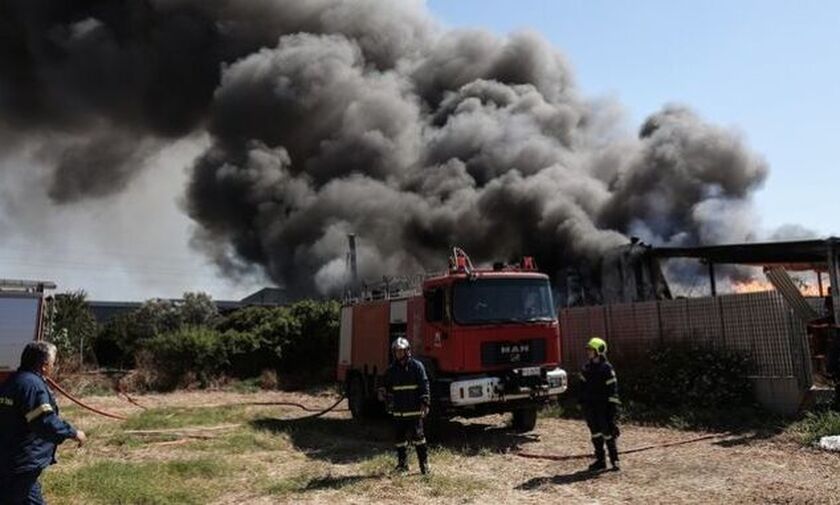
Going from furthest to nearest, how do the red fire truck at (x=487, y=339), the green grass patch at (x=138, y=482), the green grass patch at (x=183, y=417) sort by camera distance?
1. the green grass patch at (x=183, y=417)
2. the red fire truck at (x=487, y=339)
3. the green grass patch at (x=138, y=482)

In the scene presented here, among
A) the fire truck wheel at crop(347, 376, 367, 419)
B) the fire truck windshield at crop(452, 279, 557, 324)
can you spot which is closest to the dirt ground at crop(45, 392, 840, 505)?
the fire truck wheel at crop(347, 376, 367, 419)

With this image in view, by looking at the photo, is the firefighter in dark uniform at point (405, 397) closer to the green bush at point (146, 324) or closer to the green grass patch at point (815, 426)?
the green grass patch at point (815, 426)

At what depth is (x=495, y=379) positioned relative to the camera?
348 inches

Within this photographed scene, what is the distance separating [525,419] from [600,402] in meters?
2.85

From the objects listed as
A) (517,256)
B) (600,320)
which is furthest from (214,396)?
(517,256)

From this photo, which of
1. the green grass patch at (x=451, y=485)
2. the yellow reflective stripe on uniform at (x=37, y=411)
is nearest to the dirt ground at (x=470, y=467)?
the green grass patch at (x=451, y=485)

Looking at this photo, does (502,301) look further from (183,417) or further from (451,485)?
(183,417)

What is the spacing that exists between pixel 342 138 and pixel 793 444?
25.1 meters

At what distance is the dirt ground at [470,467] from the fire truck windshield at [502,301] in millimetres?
1609

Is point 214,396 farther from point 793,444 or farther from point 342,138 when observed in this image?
point 342,138

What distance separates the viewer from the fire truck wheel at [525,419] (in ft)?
32.1

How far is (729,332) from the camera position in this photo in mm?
11039

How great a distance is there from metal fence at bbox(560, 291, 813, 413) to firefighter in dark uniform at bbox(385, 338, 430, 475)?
569 centimetres

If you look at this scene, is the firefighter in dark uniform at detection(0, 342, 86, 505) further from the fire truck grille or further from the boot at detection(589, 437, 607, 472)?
the fire truck grille
